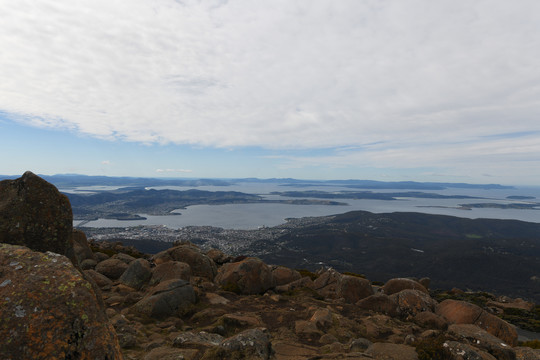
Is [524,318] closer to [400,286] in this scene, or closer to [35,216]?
[400,286]

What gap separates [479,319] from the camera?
16.3 metres

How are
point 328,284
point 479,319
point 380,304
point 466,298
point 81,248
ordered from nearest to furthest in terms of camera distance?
1. point 479,319
2. point 380,304
3. point 328,284
4. point 81,248
5. point 466,298

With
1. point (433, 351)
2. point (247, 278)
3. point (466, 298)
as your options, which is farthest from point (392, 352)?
point (466, 298)

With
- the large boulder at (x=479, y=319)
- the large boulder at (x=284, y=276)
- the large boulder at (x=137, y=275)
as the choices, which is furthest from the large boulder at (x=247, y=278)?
the large boulder at (x=479, y=319)

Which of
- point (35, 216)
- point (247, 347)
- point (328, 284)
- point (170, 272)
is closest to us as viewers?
point (247, 347)

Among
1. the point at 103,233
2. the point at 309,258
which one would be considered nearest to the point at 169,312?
the point at 309,258

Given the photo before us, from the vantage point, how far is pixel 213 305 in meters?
15.6

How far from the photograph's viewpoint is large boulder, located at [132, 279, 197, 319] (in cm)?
1352

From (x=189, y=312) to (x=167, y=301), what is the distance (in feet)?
4.34

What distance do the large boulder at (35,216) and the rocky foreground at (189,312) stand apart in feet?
0.12

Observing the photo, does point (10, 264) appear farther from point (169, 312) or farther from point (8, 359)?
point (169, 312)

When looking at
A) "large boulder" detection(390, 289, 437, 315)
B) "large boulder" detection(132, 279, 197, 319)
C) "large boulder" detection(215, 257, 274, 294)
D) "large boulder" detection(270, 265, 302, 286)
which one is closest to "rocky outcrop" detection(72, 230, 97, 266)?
"large boulder" detection(215, 257, 274, 294)

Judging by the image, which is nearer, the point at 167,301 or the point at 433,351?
the point at 433,351

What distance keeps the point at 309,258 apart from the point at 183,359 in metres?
145
